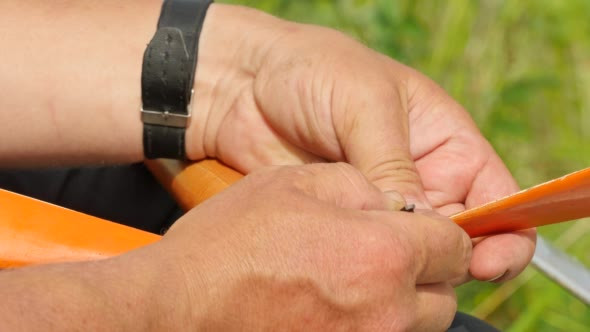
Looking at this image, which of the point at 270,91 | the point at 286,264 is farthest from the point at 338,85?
the point at 286,264

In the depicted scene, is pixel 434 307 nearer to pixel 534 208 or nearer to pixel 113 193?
pixel 534 208

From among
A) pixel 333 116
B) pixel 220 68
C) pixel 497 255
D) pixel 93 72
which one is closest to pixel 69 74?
pixel 93 72

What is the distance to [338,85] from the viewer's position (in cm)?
112

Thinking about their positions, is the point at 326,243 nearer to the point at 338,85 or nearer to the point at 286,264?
the point at 286,264

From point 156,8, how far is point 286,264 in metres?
0.55

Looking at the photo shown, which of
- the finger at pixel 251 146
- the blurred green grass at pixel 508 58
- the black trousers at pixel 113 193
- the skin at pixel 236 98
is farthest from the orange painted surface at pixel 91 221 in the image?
the blurred green grass at pixel 508 58

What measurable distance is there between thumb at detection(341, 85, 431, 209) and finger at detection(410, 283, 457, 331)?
0.12m

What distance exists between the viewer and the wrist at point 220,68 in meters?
1.21

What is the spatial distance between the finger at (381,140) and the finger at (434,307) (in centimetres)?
12

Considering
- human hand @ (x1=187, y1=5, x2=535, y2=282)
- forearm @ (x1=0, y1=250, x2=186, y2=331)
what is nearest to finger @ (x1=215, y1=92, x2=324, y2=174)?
human hand @ (x1=187, y1=5, x2=535, y2=282)

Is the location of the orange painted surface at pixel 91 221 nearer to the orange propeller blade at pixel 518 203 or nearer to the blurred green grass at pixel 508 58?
the orange propeller blade at pixel 518 203

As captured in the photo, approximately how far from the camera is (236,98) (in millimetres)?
1229

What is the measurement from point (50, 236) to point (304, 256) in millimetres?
229

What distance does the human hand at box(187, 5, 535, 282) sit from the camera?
1.07 m
